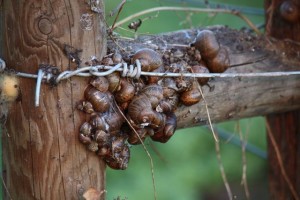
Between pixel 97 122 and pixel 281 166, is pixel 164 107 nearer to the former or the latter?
pixel 97 122

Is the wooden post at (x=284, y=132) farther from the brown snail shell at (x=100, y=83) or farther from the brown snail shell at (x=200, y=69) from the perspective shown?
the brown snail shell at (x=100, y=83)

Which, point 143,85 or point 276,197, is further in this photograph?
point 276,197

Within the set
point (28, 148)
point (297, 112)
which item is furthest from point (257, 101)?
point (28, 148)

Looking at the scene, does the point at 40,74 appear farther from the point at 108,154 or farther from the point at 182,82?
the point at 182,82

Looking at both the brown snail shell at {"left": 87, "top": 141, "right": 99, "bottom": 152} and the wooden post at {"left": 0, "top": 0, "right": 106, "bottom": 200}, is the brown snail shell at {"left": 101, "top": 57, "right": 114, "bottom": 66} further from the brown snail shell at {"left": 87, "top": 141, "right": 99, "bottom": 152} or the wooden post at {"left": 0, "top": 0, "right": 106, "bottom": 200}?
the brown snail shell at {"left": 87, "top": 141, "right": 99, "bottom": 152}

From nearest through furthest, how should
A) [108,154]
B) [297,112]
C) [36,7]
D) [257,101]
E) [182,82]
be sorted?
[36,7] → [108,154] → [182,82] → [257,101] → [297,112]

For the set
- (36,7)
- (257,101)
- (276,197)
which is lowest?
(276,197)

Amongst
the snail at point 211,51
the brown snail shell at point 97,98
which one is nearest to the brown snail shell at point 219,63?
the snail at point 211,51
